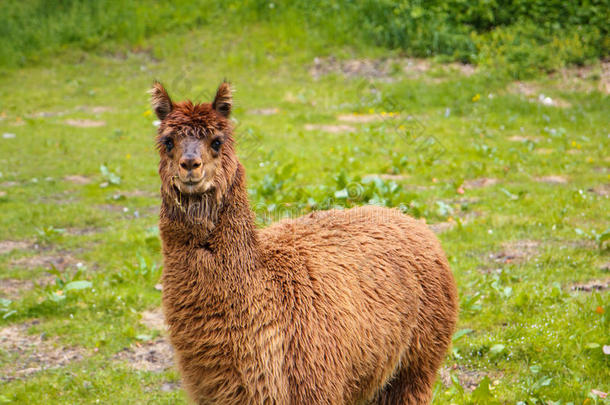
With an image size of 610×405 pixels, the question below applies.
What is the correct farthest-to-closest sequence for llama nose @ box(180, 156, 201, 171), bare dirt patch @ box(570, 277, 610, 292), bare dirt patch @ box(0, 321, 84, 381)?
bare dirt patch @ box(570, 277, 610, 292) → bare dirt patch @ box(0, 321, 84, 381) → llama nose @ box(180, 156, 201, 171)

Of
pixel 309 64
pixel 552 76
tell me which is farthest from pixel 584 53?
pixel 309 64

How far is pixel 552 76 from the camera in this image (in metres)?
15.1

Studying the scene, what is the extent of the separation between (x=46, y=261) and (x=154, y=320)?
212cm

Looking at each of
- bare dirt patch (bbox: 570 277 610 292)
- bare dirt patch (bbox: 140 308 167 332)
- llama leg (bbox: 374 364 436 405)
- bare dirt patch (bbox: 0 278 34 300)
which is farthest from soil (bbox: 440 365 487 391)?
bare dirt patch (bbox: 0 278 34 300)

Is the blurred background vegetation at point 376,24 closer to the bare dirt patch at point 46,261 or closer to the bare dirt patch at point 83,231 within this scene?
the bare dirt patch at point 83,231

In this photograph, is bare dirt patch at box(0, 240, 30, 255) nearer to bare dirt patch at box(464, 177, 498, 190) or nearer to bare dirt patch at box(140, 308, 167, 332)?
bare dirt patch at box(140, 308, 167, 332)

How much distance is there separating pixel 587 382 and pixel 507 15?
14451mm

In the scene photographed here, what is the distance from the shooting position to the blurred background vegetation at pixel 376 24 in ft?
51.0

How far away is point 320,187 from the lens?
7.95 meters

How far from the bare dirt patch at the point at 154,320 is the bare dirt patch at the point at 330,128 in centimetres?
769

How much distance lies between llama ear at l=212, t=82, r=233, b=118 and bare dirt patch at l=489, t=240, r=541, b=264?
4.30 meters

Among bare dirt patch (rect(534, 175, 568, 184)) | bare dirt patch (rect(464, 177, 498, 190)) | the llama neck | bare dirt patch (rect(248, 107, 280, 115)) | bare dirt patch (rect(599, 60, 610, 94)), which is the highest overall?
the llama neck

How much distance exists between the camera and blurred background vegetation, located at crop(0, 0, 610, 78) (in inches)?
612

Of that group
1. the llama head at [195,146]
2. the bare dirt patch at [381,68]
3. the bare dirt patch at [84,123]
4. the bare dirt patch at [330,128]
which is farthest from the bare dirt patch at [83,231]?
the bare dirt patch at [381,68]
